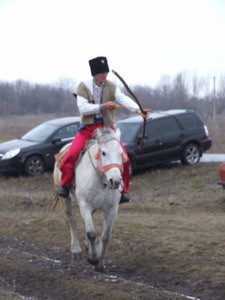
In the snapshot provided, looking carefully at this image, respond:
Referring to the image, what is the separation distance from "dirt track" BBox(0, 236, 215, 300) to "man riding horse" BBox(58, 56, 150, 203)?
1.24 meters

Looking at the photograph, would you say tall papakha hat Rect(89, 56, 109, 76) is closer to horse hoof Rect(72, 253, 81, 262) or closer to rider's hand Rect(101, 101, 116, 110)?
rider's hand Rect(101, 101, 116, 110)

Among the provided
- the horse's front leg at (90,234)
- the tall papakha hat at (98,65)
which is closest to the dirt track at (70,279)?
the horse's front leg at (90,234)

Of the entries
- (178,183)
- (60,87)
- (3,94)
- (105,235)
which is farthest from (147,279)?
(3,94)

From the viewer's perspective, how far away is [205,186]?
18312 mm

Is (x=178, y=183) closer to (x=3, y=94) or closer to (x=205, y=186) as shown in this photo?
(x=205, y=186)

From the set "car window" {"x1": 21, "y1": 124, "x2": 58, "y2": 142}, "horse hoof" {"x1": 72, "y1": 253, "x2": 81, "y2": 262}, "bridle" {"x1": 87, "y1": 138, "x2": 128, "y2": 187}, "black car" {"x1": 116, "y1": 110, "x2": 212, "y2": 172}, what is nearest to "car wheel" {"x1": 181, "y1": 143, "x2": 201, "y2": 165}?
"black car" {"x1": 116, "y1": 110, "x2": 212, "y2": 172}

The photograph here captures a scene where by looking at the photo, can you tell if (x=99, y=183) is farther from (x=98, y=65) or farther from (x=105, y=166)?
(x=98, y=65)

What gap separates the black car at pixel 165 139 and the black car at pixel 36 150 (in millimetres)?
1786

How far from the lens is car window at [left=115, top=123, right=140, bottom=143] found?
21047mm

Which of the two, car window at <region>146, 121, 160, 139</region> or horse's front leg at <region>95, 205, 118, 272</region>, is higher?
car window at <region>146, 121, 160, 139</region>

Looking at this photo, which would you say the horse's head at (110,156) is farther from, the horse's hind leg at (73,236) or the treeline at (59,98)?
the treeline at (59,98)

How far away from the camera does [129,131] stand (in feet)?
70.1

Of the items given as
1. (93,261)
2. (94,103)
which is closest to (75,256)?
(93,261)

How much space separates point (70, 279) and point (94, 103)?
7.95ft
